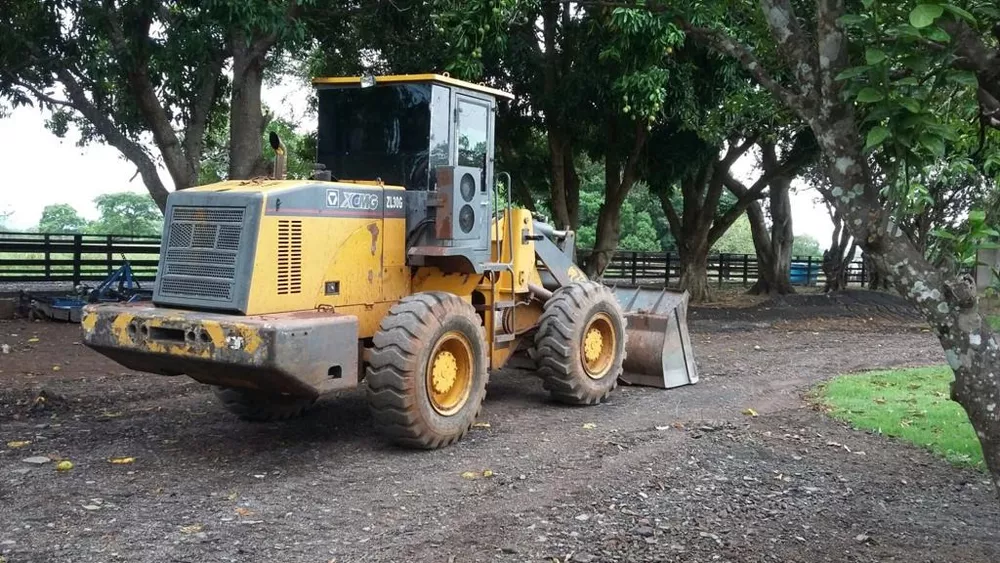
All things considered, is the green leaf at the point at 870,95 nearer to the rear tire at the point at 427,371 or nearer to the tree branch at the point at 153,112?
the rear tire at the point at 427,371

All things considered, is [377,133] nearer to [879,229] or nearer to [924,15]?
[879,229]

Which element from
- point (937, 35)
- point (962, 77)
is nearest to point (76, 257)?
point (962, 77)

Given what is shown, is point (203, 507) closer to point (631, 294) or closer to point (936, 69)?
point (936, 69)

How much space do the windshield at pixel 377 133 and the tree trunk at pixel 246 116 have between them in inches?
145

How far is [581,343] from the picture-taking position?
9008 millimetres

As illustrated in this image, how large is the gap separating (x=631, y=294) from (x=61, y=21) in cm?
833

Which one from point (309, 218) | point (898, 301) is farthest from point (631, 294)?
point (898, 301)

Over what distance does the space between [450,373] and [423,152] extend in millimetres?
1847

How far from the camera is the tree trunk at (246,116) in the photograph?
38.0ft

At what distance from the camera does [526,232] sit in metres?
9.15

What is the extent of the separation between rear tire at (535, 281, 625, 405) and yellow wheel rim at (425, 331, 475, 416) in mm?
1337

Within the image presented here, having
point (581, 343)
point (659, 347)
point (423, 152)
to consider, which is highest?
point (423, 152)

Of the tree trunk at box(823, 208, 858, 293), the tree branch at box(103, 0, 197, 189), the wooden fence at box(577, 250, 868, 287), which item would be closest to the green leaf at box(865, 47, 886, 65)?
the tree branch at box(103, 0, 197, 189)

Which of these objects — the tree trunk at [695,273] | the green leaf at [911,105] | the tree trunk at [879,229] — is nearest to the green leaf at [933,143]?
the green leaf at [911,105]
